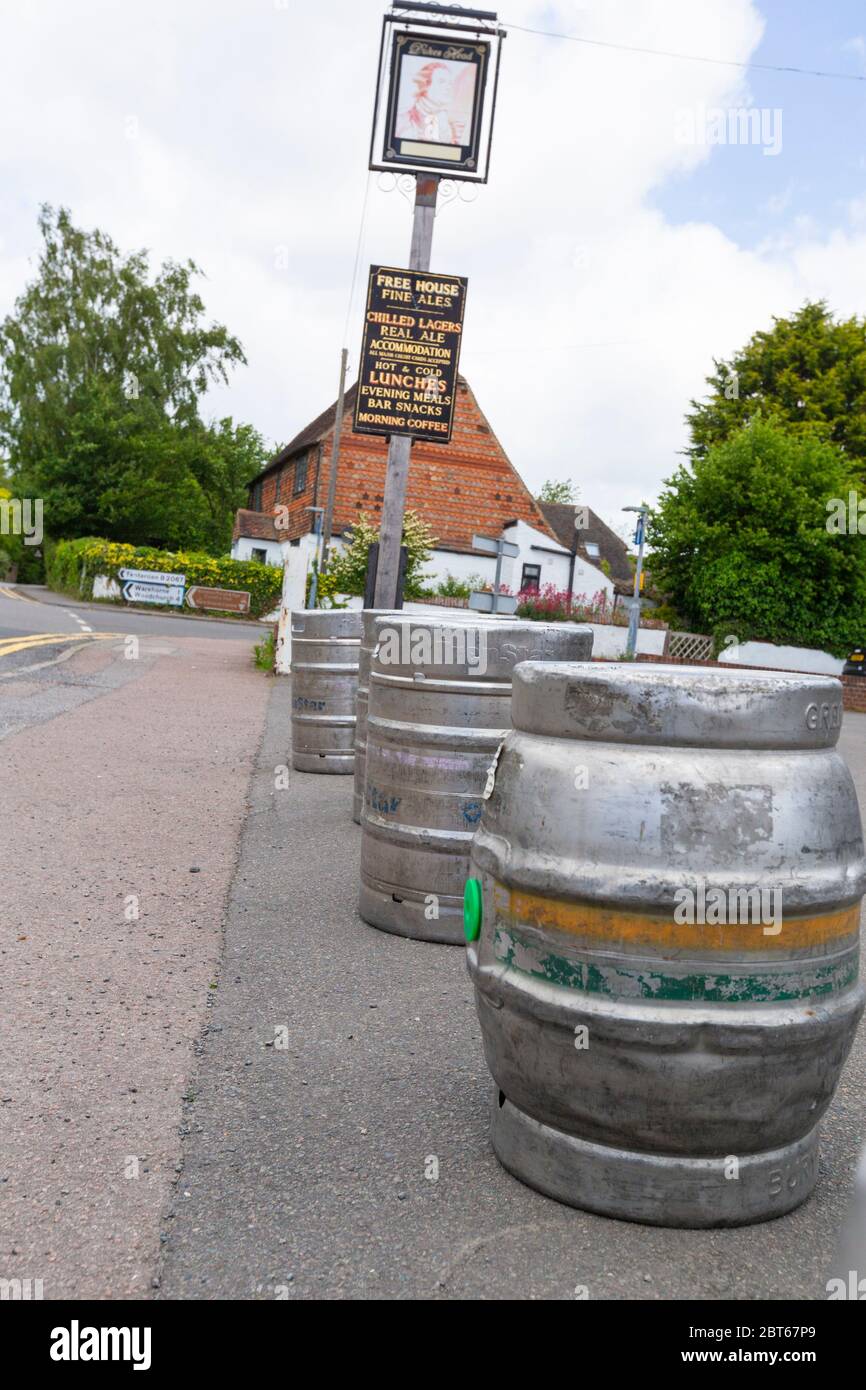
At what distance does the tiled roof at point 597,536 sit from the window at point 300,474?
18.5 metres

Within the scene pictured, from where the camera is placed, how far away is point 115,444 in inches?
1879

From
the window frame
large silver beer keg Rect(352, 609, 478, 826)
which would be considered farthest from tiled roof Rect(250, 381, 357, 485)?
large silver beer keg Rect(352, 609, 478, 826)

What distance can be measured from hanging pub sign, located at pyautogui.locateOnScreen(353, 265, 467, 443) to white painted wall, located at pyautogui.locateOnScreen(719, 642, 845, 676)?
893 inches

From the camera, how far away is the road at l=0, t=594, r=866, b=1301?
7.78ft

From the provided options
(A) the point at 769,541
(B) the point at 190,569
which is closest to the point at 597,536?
(B) the point at 190,569

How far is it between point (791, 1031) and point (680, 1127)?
311 mm

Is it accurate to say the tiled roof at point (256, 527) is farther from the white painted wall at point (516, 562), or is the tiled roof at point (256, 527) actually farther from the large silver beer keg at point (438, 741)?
the large silver beer keg at point (438, 741)

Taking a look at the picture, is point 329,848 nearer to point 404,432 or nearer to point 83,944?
point 83,944

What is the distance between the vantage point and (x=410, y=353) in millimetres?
12672

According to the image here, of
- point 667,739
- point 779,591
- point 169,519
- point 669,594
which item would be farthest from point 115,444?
point 667,739

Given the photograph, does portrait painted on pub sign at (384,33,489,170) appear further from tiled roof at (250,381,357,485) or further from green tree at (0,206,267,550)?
green tree at (0,206,267,550)

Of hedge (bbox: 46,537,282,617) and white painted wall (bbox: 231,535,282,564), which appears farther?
white painted wall (bbox: 231,535,282,564)

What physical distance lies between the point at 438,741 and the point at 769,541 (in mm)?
29926

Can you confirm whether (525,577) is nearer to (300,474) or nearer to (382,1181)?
(300,474)
